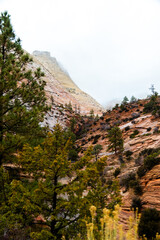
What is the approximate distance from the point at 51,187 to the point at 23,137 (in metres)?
3.04

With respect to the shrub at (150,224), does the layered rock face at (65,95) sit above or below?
above

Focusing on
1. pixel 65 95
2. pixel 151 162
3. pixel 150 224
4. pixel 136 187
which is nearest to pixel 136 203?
pixel 136 187

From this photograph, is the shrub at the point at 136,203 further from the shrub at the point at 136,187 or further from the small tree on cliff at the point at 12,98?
the small tree on cliff at the point at 12,98

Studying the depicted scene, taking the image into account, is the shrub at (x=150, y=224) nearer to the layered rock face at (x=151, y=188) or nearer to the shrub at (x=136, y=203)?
the layered rock face at (x=151, y=188)

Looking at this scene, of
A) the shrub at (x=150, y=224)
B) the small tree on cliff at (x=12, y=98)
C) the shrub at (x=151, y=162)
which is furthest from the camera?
the shrub at (x=151, y=162)

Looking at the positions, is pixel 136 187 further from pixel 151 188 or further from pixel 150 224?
pixel 150 224

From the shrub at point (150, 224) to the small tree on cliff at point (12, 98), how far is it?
7.35 m

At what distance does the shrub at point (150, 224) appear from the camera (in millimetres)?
6515

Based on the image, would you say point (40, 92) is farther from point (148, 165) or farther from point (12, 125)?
point (148, 165)

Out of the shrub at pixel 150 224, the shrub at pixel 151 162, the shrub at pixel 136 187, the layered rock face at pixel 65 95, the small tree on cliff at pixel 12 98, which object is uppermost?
the layered rock face at pixel 65 95

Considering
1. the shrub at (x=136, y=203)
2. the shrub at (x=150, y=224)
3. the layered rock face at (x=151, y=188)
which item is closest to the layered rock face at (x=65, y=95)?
the layered rock face at (x=151, y=188)

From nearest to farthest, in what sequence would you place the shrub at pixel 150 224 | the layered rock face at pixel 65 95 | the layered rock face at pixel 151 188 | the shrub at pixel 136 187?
the shrub at pixel 150 224 < the layered rock face at pixel 151 188 < the shrub at pixel 136 187 < the layered rock face at pixel 65 95

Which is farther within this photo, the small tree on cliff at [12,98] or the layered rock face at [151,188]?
the layered rock face at [151,188]

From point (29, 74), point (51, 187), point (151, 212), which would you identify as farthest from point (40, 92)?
point (151, 212)
